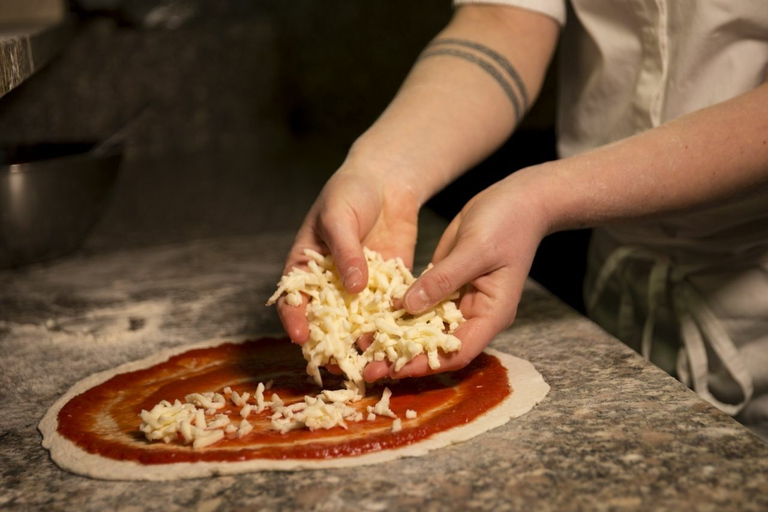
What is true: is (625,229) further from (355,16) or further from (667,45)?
(355,16)

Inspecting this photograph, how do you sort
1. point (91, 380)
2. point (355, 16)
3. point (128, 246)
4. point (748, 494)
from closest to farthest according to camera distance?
point (748, 494), point (91, 380), point (128, 246), point (355, 16)

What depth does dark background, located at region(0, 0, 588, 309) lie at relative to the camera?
116 inches

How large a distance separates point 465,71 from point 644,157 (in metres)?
0.46

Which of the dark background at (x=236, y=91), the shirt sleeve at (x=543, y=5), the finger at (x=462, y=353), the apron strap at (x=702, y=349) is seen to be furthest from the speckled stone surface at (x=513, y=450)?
the dark background at (x=236, y=91)

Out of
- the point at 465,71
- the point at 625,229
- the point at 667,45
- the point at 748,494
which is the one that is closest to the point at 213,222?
the point at 465,71

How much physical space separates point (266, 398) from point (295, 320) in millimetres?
123

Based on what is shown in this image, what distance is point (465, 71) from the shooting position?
4.89ft

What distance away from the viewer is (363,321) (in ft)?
3.80

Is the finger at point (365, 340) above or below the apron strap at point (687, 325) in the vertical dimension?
above

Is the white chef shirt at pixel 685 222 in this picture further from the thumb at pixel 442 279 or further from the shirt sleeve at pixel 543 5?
the thumb at pixel 442 279

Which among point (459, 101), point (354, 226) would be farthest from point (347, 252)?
point (459, 101)

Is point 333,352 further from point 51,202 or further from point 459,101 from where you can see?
point 51,202

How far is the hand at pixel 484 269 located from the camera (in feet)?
3.62

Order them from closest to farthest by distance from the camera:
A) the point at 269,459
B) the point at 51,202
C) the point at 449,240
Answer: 1. the point at 269,459
2. the point at 449,240
3. the point at 51,202
